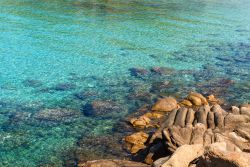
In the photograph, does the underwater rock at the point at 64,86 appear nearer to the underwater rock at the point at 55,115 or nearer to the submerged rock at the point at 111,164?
the underwater rock at the point at 55,115

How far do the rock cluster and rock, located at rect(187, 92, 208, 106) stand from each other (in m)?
1.42

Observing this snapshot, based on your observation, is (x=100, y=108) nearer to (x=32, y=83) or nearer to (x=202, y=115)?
(x=202, y=115)

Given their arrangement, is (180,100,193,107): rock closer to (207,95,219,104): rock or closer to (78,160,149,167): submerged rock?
(207,95,219,104): rock

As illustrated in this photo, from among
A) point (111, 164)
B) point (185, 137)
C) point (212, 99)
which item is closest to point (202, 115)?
point (185, 137)

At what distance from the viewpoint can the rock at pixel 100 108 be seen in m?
23.2

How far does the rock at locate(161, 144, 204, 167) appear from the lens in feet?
41.9

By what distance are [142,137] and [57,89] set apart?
9505 millimetres

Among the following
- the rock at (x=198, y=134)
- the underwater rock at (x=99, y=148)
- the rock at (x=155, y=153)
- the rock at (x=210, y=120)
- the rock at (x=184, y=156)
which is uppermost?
the rock at (x=184, y=156)

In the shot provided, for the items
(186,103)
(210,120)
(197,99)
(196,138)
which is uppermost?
(196,138)

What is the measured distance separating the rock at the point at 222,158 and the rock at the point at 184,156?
1.32m

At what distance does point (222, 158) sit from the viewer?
10930mm

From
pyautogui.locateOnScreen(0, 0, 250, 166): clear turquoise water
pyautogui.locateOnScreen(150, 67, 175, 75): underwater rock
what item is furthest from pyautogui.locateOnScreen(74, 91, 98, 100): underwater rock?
pyautogui.locateOnScreen(150, 67, 175, 75): underwater rock

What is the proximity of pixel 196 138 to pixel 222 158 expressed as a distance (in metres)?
5.63

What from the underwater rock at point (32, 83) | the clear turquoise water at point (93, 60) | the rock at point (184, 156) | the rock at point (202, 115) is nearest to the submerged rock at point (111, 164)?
the clear turquoise water at point (93, 60)
